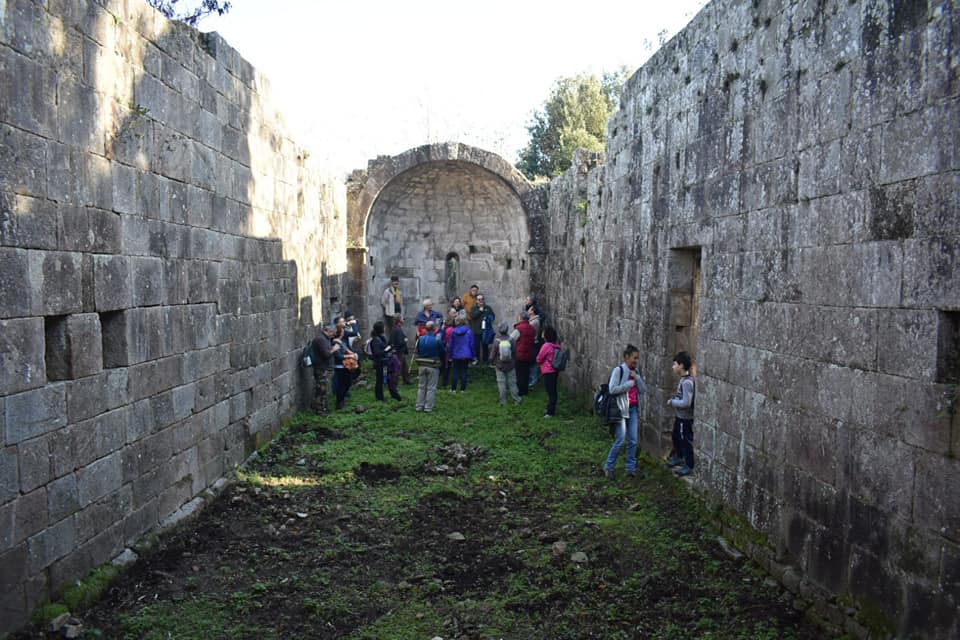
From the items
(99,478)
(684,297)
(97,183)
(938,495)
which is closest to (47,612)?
(99,478)

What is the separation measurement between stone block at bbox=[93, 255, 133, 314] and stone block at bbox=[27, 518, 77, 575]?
1.40 meters

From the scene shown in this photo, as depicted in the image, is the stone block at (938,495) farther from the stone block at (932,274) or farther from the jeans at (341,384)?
the jeans at (341,384)

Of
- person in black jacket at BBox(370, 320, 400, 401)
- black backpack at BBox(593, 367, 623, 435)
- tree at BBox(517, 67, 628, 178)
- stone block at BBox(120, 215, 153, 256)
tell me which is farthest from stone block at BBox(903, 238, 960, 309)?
tree at BBox(517, 67, 628, 178)

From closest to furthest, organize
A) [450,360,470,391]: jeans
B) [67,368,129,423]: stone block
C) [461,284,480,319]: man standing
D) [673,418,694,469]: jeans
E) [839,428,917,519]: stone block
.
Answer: [839,428,917,519]: stone block
[67,368,129,423]: stone block
[673,418,694,469]: jeans
[450,360,470,391]: jeans
[461,284,480,319]: man standing

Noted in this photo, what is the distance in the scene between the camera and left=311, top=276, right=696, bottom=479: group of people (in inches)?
325

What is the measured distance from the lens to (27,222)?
4930 mm

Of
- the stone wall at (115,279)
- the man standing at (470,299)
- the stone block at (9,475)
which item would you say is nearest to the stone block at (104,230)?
the stone wall at (115,279)

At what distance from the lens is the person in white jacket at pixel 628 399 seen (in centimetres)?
842

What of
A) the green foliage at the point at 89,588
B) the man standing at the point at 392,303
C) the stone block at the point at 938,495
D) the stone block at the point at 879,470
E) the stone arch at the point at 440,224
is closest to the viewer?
the stone block at the point at 938,495

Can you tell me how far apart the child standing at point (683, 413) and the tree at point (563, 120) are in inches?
866

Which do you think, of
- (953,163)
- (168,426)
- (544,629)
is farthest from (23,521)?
(953,163)

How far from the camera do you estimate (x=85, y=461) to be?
558 cm

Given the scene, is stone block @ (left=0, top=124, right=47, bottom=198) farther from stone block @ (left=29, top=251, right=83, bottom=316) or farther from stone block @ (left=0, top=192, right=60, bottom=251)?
stone block @ (left=29, top=251, right=83, bottom=316)

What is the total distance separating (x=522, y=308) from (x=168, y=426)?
39.6ft
